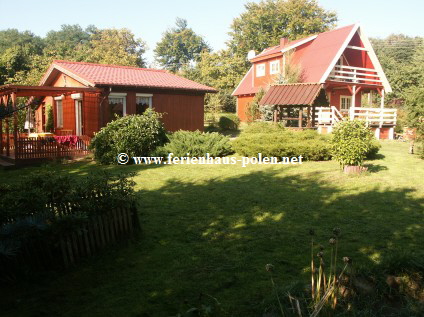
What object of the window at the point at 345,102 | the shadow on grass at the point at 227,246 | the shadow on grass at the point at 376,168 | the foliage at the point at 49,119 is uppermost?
the window at the point at 345,102

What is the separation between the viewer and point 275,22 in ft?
164

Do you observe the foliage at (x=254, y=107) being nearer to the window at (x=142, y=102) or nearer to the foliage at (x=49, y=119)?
the window at (x=142, y=102)

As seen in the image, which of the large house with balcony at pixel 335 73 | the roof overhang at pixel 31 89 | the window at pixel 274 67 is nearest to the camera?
the roof overhang at pixel 31 89

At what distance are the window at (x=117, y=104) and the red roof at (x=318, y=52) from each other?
1316cm

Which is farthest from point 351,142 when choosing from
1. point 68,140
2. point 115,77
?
point 115,77

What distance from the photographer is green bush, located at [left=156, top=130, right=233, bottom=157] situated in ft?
50.9

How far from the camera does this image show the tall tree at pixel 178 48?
76.6m

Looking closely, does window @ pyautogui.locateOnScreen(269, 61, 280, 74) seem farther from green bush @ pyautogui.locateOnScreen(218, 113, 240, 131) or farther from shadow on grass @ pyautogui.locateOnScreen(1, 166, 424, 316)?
shadow on grass @ pyautogui.locateOnScreen(1, 166, 424, 316)

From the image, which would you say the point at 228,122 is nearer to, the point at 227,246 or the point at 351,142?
the point at 351,142

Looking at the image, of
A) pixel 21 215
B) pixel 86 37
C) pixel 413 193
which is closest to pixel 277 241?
pixel 21 215

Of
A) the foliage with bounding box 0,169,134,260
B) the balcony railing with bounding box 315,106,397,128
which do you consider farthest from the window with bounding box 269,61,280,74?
the foliage with bounding box 0,169,134,260

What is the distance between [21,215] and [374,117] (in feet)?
77.5

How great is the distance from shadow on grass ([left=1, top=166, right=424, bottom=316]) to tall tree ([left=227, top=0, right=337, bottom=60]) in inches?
1718

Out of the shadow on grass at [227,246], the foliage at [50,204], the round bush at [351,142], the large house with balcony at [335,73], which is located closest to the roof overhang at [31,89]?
the shadow on grass at [227,246]
